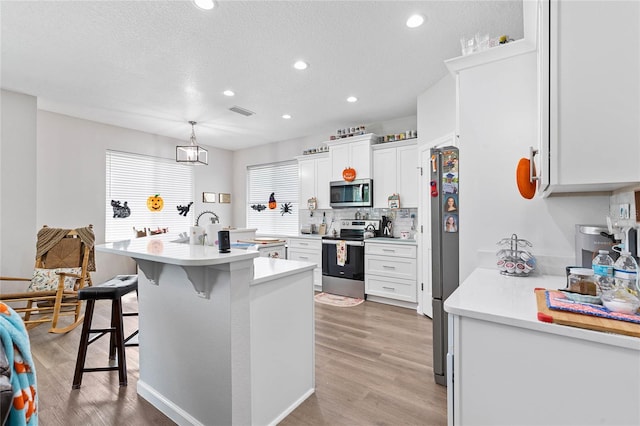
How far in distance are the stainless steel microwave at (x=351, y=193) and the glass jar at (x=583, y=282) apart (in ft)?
10.8

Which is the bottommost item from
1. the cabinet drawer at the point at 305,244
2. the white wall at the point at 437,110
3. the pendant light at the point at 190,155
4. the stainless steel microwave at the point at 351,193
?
the cabinet drawer at the point at 305,244

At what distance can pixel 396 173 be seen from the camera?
4.23m

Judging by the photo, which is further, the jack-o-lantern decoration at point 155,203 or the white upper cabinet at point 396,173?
the jack-o-lantern decoration at point 155,203

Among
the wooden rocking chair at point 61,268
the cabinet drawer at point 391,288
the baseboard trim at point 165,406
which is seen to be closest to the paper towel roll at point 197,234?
the baseboard trim at point 165,406

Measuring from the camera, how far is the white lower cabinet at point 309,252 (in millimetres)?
4770

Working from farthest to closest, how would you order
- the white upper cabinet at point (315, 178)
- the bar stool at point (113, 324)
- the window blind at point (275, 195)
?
the window blind at point (275, 195) → the white upper cabinet at point (315, 178) → the bar stool at point (113, 324)

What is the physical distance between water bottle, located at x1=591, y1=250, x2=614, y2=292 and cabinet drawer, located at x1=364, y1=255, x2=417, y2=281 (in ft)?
8.92

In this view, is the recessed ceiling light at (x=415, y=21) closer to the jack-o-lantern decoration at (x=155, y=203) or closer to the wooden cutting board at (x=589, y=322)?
the wooden cutting board at (x=589, y=322)

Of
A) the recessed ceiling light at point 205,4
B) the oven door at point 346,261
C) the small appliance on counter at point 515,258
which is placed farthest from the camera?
the oven door at point 346,261

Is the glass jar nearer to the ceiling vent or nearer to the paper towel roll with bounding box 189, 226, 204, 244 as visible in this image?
the paper towel roll with bounding box 189, 226, 204, 244

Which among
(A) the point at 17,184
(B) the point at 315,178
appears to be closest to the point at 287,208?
(B) the point at 315,178

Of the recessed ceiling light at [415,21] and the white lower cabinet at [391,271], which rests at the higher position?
the recessed ceiling light at [415,21]

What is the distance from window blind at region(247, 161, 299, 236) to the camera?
5.93 metres

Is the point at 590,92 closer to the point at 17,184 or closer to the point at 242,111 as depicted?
the point at 242,111
